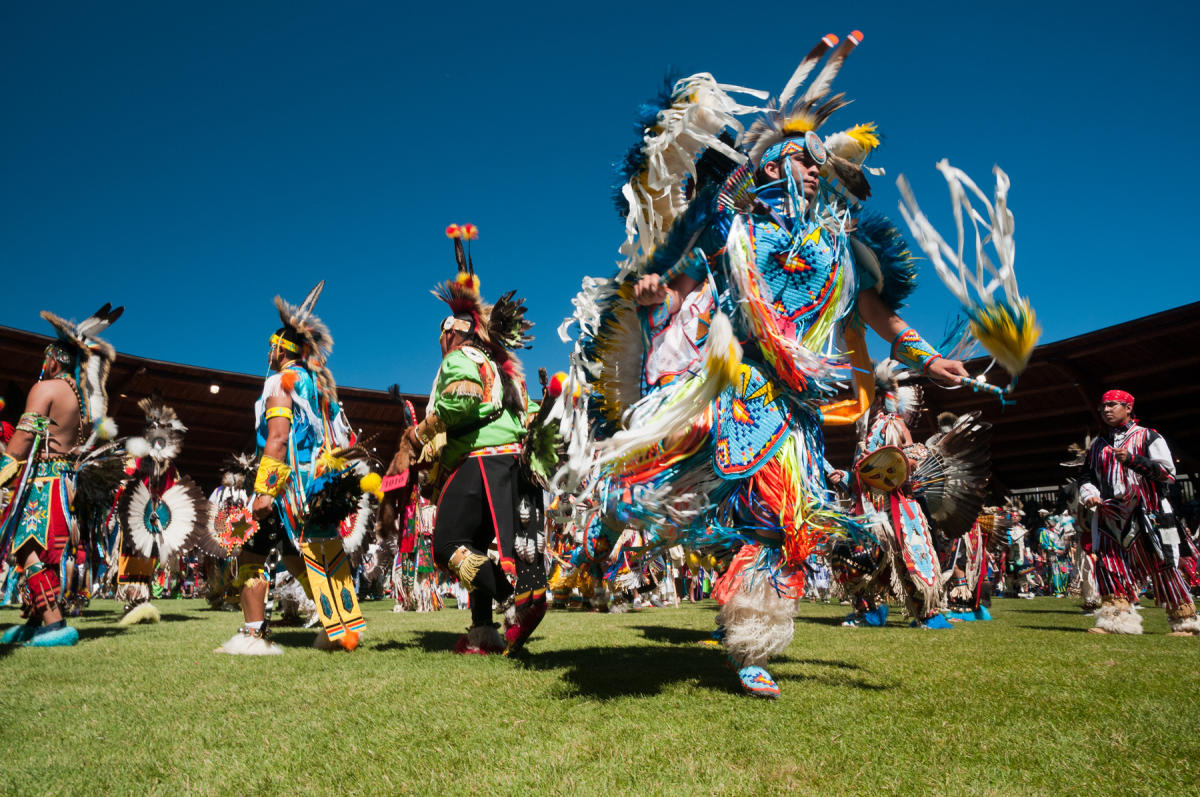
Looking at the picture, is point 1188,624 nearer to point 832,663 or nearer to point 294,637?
point 832,663

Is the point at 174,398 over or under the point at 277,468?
over

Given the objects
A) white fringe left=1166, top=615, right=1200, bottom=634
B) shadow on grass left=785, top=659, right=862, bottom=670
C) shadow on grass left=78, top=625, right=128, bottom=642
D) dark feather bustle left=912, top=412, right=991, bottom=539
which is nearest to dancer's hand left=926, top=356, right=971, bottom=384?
shadow on grass left=785, top=659, right=862, bottom=670

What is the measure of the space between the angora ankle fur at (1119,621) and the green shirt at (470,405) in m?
4.95

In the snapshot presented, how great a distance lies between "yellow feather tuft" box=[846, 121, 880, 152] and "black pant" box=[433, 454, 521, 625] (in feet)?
7.94

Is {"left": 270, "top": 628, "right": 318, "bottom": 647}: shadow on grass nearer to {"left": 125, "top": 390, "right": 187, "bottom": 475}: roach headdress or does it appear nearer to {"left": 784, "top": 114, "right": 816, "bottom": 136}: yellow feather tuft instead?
{"left": 125, "top": 390, "right": 187, "bottom": 475}: roach headdress

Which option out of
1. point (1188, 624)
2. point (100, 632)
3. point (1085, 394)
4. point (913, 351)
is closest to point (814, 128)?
point (913, 351)

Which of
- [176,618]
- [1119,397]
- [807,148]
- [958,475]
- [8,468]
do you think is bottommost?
[176,618]

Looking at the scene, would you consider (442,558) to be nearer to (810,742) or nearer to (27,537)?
(810,742)

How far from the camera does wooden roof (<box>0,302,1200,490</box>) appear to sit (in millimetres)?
13914

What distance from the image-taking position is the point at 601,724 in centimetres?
212

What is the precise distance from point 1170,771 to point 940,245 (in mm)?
1811

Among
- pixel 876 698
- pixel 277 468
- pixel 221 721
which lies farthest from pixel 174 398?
pixel 876 698

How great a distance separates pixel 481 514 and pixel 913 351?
234 centimetres

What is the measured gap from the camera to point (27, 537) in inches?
181
